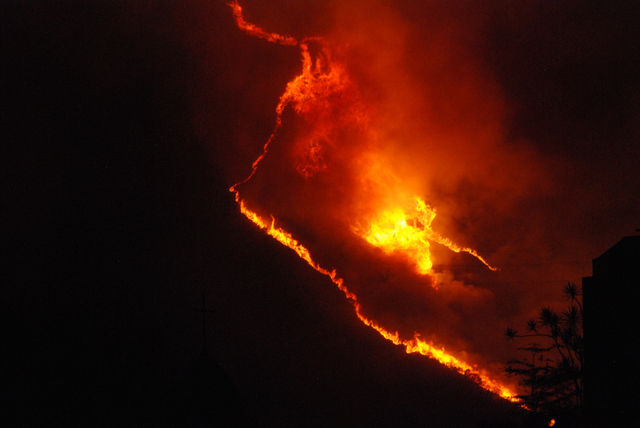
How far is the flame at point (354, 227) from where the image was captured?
27.2 meters

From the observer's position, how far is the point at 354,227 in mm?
27750

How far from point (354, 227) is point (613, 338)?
11.3 metres

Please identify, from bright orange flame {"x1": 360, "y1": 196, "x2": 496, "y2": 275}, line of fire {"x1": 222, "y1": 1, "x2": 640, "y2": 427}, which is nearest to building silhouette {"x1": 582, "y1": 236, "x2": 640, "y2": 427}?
line of fire {"x1": 222, "y1": 1, "x2": 640, "y2": 427}

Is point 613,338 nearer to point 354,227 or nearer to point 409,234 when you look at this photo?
point 409,234

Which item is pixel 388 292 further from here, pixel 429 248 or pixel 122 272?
pixel 122 272

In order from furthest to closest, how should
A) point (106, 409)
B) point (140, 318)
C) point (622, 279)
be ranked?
point (140, 318) < point (106, 409) < point (622, 279)

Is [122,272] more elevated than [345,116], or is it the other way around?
[345,116]

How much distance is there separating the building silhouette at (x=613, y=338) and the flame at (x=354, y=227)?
7783mm

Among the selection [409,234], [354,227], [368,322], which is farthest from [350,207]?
[368,322]

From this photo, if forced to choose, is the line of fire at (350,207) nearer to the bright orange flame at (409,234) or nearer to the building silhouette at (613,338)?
the bright orange flame at (409,234)

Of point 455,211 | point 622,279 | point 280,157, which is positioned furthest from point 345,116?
point 622,279

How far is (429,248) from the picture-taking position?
1092 inches

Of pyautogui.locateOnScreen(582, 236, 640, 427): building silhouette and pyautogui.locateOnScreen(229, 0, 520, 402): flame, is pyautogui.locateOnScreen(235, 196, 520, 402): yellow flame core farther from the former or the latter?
pyautogui.locateOnScreen(582, 236, 640, 427): building silhouette

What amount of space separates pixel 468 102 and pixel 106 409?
1615 centimetres
